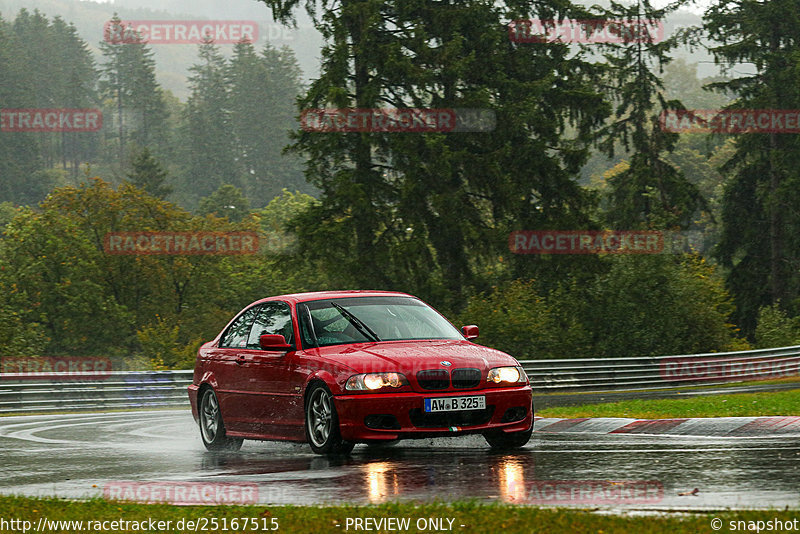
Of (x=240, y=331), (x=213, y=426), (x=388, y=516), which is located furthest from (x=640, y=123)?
(x=388, y=516)

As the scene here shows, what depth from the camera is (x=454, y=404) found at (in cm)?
1091

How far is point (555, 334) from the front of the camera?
41406 mm

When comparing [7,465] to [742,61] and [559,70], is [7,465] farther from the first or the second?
[742,61]

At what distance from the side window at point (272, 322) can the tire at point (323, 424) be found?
98 cm

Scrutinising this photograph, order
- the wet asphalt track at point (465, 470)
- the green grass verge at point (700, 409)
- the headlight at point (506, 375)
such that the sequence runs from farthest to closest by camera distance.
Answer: the green grass verge at point (700, 409), the headlight at point (506, 375), the wet asphalt track at point (465, 470)

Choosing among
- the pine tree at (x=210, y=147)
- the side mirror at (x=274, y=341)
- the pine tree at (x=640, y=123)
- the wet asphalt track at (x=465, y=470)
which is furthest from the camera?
the pine tree at (x=210, y=147)

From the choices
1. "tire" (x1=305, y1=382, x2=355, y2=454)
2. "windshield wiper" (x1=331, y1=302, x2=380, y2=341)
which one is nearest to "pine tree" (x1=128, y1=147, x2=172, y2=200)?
"windshield wiper" (x1=331, y1=302, x2=380, y2=341)

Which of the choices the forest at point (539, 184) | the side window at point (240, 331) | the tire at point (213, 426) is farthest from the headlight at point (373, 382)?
the forest at point (539, 184)

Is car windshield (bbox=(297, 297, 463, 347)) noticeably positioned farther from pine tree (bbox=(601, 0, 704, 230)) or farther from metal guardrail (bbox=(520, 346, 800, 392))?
pine tree (bbox=(601, 0, 704, 230))

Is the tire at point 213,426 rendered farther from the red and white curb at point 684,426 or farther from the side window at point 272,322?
the red and white curb at point 684,426

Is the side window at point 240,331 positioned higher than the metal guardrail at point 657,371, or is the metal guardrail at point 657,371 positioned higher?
the side window at point 240,331

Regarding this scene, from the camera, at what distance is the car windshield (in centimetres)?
1198

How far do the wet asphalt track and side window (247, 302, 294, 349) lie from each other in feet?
4.03

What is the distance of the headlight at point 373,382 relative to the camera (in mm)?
10852
